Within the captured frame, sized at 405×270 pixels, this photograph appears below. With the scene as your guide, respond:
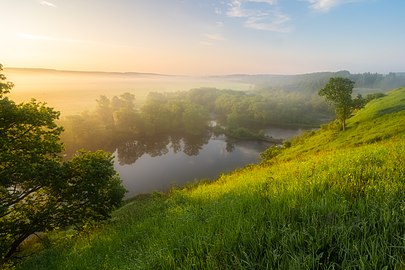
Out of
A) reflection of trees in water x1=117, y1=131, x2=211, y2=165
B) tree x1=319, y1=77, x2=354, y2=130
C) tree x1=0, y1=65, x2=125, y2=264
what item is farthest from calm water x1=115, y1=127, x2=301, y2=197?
tree x1=0, y1=65, x2=125, y2=264

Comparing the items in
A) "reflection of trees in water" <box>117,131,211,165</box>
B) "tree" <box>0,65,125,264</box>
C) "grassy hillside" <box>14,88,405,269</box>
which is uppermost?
"grassy hillside" <box>14,88,405,269</box>

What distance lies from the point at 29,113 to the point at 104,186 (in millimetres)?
6786

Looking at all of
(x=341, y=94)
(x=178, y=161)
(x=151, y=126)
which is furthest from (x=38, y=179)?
(x=151, y=126)

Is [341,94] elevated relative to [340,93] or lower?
lower

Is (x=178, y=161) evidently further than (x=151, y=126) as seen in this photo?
No

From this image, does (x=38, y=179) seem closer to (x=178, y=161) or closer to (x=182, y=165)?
(x=182, y=165)

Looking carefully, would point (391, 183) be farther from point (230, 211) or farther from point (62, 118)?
point (62, 118)

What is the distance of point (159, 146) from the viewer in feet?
333

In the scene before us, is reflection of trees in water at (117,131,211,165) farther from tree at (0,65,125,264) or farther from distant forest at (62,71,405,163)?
tree at (0,65,125,264)

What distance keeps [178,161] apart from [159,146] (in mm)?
20787

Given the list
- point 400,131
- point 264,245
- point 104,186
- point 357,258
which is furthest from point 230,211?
point 400,131

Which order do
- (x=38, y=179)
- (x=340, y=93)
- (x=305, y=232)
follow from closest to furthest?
(x=305, y=232), (x=38, y=179), (x=340, y=93)

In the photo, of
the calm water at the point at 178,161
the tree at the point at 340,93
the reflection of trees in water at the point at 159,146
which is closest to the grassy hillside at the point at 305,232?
the tree at the point at 340,93

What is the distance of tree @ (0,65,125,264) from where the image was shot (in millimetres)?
15164
